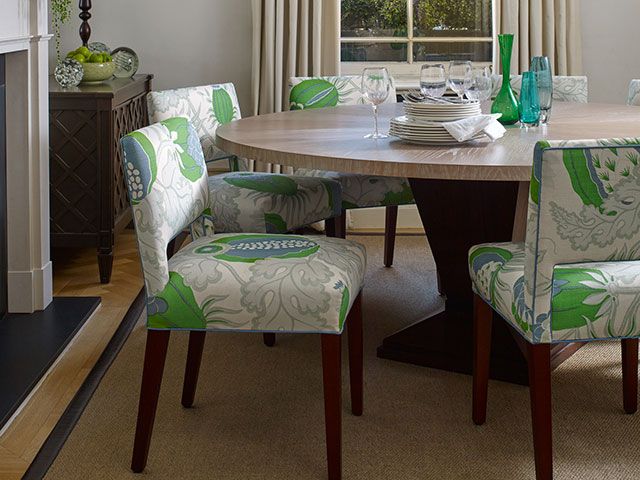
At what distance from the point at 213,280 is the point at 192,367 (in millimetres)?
490

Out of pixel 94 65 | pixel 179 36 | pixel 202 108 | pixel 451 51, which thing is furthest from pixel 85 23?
pixel 451 51

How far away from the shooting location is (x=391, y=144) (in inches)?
90.2

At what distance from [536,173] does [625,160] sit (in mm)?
172

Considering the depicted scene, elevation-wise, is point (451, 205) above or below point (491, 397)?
above

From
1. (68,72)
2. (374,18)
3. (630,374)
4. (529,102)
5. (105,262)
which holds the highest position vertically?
(374,18)

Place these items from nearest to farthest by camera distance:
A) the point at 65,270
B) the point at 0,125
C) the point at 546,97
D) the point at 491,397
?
the point at 491,397
the point at 546,97
the point at 0,125
the point at 65,270

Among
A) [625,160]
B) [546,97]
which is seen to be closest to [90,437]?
[625,160]

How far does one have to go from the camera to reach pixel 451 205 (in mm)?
2633

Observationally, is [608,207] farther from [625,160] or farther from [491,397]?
[491,397]

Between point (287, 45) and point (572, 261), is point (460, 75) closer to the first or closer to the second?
point (572, 261)

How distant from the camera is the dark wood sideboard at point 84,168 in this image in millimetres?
3438

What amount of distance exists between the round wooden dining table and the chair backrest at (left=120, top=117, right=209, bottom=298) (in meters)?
0.28

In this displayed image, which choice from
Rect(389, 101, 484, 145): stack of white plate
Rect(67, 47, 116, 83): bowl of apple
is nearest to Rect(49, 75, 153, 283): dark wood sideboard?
Rect(67, 47, 116, 83): bowl of apple

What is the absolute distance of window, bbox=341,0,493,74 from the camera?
4.70 meters
